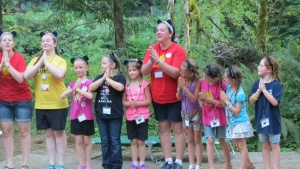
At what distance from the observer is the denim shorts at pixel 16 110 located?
7121 mm

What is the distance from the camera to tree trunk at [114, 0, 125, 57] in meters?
10.8

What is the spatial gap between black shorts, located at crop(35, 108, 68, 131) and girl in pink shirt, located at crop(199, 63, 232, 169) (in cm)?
193

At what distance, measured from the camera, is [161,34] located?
22.4 feet

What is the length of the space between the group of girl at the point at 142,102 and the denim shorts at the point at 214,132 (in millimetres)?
13

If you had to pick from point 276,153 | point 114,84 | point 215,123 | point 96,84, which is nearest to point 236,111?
point 215,123

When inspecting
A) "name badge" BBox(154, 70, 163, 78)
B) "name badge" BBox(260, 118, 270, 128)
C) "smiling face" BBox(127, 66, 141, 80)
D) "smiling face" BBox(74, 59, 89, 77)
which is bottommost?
"name badge" BBox(260, 118, 270, 128)

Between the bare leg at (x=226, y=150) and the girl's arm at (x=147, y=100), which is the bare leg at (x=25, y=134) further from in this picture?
the bare leg at (x=226, y=150)

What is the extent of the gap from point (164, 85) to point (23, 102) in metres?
1.96

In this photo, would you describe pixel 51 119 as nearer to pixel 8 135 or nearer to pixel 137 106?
pixel 8 135

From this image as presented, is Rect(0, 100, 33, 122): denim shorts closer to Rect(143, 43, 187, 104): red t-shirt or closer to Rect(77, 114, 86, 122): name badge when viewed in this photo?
Rect(77, 114, 86, 122): name badge

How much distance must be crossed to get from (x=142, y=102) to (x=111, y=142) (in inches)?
27.1

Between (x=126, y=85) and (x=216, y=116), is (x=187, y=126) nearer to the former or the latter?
(x=216, y=116)

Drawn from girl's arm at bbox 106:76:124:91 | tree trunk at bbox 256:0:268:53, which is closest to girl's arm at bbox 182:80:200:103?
girl's arm at bbox 106:76:124:91

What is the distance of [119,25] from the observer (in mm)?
10922
